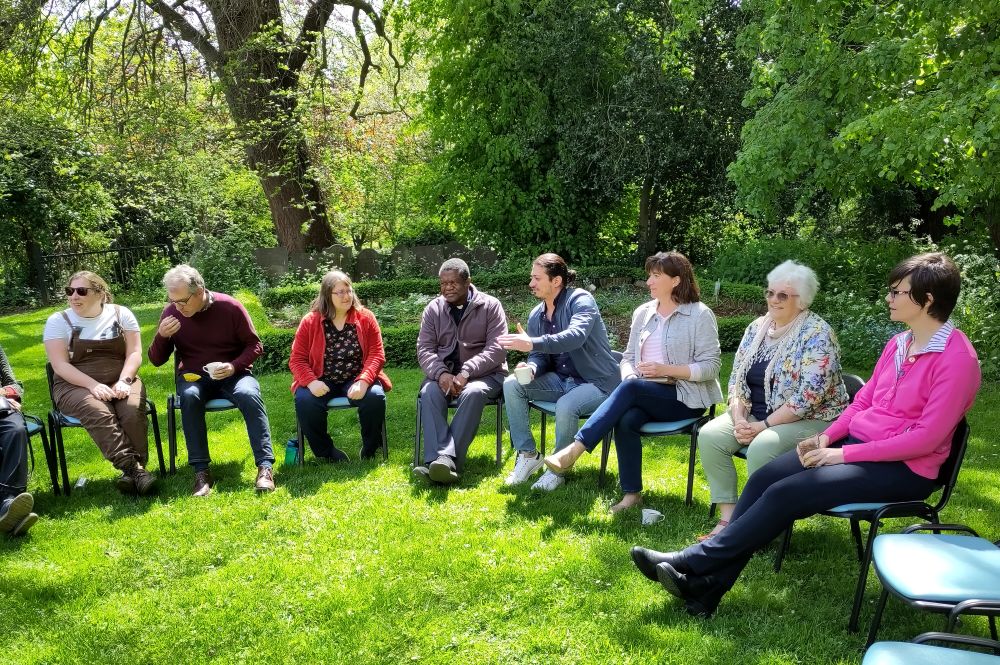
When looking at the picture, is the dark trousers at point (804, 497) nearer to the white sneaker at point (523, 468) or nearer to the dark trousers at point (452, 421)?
the white sneaker at point (523, 468)

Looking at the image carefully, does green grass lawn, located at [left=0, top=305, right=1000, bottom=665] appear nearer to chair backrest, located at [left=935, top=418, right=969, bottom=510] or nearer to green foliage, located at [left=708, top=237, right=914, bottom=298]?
chair backrest, located at [left=935, top=418, right=969, bottom=510]

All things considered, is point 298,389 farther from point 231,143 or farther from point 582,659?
point 231,143

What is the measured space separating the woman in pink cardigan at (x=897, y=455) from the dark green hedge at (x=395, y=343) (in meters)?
5.07

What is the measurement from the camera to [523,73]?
12.7 meters

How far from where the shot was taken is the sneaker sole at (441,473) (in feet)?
15.1

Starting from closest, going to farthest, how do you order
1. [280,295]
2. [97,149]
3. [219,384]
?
[219,384] < [280,295] < [97,149]

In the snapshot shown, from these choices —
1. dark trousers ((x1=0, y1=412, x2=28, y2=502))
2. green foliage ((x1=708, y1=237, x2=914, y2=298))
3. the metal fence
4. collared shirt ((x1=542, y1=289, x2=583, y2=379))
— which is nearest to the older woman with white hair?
collared shirt ((x1=542, y1=289, x2=583, y2=379))

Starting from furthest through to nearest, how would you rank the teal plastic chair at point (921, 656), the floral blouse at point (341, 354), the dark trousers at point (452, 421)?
the floral blouse at point (341, 354) → the dark trousers at point (452, 421) → the teal plastic chair at point (921, 656)

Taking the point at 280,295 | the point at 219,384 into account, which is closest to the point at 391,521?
the point at 219,384

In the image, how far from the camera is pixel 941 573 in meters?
2.46

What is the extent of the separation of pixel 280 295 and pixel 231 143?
2.78 meters

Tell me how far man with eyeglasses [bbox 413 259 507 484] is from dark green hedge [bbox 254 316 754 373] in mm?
2785

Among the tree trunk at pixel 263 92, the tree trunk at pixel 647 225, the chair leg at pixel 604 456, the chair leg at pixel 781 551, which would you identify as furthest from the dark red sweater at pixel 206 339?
the tree trunk at pixel 647 225

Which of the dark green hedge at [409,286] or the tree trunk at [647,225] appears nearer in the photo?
the dark green hedge at [409,286]
